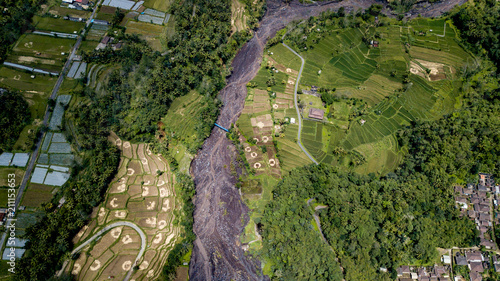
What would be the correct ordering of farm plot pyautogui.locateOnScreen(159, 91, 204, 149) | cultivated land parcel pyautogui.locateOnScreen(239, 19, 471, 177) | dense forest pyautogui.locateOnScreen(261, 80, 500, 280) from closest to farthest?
dense forest pyautogui.locateOnScreen(261, 80, 500, 280) → farm plot pyautogui.locateOnScreen(159, 91, 204, 149) → cultivated land parcel pyautogui.locateOnScreen(239, 19, 471, 177)

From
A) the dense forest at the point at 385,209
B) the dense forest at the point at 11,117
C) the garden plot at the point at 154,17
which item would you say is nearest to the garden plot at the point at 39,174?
the dense forest at the point at 11,117

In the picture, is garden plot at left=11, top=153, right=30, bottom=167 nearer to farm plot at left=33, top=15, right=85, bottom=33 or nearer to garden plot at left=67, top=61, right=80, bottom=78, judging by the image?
garden plot at left=67, top=61, right=80, bottom=78

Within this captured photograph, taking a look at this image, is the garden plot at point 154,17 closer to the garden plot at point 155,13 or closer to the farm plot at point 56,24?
the garden plot at point 155,13

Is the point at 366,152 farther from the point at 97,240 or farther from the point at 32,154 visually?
the point at 32,154

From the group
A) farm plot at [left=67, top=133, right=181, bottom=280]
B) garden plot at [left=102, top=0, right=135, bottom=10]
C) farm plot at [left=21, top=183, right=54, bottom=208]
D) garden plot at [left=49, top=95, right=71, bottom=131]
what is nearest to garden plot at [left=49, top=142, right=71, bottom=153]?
garden plot at [left=49, top=95, right=71, bottom=131]

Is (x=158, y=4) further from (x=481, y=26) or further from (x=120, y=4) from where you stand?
(x=481, y=26)

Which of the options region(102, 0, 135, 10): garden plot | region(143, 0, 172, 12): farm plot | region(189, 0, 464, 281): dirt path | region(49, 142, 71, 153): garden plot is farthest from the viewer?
region(143, 0, 172, 12): farm plot
